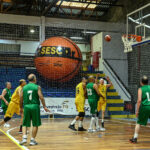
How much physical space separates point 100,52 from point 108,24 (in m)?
2.28

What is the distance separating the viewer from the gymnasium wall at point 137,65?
55.7 ft

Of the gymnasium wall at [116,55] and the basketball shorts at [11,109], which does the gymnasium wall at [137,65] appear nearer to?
the gymnasium wall at [116,55]

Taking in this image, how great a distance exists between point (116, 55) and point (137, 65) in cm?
213

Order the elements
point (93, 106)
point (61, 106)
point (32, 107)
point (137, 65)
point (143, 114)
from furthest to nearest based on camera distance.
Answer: point (137, 65) → point (61, 106) → point (93, 106) → point (143, 114) → point (32, 107)

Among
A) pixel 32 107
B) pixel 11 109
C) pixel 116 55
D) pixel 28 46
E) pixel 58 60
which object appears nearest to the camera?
pixel 32 107

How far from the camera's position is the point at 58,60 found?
14844 millimetres

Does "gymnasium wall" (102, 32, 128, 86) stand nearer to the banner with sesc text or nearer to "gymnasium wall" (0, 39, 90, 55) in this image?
the banner with sesc text

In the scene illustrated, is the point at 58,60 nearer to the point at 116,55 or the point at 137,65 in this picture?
the point at 137,65

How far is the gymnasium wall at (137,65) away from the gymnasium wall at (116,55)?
58cm

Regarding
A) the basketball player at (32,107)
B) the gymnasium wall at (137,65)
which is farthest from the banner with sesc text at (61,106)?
the basketball player at (32,107)

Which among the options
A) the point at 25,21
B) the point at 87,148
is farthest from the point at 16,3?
the point at 87,148

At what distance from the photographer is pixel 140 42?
12.2 meters

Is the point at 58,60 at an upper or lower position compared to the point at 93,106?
upper

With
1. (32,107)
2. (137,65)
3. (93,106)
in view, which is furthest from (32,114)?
(137,65)
